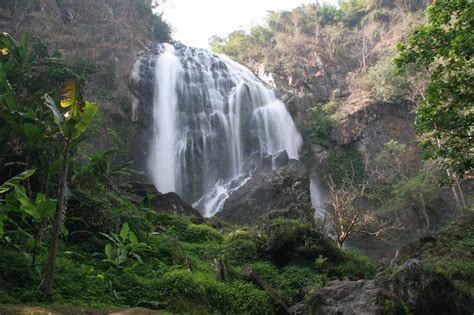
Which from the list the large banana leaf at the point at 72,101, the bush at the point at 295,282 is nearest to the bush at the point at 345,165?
the bush at the point at 295,282

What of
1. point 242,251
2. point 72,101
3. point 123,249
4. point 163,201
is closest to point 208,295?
point 123,249

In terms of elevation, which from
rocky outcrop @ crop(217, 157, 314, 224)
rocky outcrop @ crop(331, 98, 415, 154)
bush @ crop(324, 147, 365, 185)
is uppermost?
rocky outcrop @ crop(331, 98, 415, 154)

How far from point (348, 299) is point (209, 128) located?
690 inches

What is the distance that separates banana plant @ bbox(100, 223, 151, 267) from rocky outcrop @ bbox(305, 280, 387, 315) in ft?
10.7

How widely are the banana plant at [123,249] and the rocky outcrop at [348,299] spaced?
3.26 m

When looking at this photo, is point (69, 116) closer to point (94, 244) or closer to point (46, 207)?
point (46, 207)

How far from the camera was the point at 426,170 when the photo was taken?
21.5 meters

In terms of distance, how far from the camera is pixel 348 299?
665 centimetres

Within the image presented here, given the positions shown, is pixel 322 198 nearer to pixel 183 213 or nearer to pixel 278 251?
pixel 183 213

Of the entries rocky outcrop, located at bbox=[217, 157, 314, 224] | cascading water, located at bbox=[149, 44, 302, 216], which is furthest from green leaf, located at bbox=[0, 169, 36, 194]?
cascading water, located at bbox=[149, 44, 302, 216]

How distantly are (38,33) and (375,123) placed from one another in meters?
21.9

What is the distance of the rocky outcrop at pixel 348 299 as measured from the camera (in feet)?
20.6

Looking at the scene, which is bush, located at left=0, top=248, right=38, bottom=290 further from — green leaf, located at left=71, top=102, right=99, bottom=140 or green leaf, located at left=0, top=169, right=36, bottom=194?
green leaf, located at left=71, top=102, right=99, bottom=140

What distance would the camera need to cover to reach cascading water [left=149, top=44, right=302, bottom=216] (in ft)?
70.0
